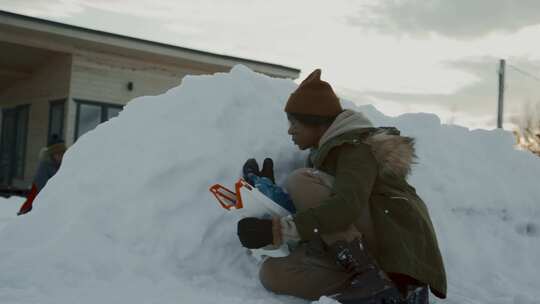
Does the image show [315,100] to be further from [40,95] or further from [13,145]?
[13,145]

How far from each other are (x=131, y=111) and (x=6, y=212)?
5498 millimetres

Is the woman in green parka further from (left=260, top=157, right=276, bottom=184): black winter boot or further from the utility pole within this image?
the utility pole

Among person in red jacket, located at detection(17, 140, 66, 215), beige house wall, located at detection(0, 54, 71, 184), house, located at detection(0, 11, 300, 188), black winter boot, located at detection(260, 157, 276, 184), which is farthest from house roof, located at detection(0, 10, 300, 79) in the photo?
black winter boot, located at detection(260, 157, 276, 184)

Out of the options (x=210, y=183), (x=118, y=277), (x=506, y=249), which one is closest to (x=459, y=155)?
(x=506, y=249)

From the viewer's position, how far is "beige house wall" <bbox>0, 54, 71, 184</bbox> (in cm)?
1460

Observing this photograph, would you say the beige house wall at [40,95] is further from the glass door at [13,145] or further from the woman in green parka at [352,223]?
the woman in green parka at [352,223]

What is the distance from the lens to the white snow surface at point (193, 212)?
322cm

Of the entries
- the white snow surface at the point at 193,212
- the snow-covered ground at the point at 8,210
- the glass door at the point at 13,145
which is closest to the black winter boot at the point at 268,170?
the white snow surface at the point at 193,212

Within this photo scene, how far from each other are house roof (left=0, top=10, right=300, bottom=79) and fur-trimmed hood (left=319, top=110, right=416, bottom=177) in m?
11.9

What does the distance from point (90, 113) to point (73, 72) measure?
1.11 meters

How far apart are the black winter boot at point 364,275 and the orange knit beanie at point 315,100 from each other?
703 millimetres

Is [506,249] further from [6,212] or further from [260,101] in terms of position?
[6,212]

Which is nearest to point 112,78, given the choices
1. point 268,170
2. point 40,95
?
point 40,95

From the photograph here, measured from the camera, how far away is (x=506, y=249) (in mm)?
4793
